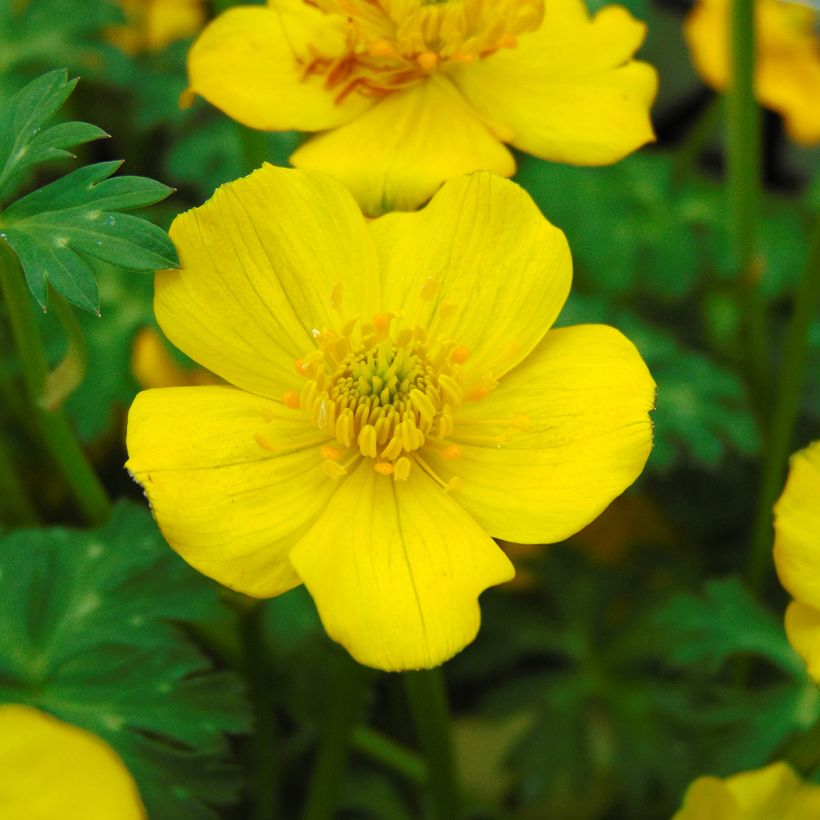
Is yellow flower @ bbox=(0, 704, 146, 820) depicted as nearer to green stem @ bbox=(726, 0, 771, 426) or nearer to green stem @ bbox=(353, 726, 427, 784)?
green stem @ bbox=(353, 726, 427, 784)

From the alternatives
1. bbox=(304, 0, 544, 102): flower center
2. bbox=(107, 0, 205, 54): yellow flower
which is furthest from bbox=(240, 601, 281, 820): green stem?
bbox=(107, 0, 205, 54): yellow flower

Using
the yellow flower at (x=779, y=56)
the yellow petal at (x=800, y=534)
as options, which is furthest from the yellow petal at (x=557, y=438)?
the yellow flower at (x=779, y=56)

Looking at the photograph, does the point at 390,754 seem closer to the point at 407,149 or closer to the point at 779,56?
the point at 407,149

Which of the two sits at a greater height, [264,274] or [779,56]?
[264,274]

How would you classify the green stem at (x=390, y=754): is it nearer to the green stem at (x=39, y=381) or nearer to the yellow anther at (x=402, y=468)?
the green stem at (x=39, y=381)

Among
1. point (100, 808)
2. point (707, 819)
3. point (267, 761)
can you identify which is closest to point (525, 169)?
point (267, 761)

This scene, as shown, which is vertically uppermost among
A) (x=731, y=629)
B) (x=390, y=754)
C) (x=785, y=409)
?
(x=785, y=409)

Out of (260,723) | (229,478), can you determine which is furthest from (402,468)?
(260,723)
